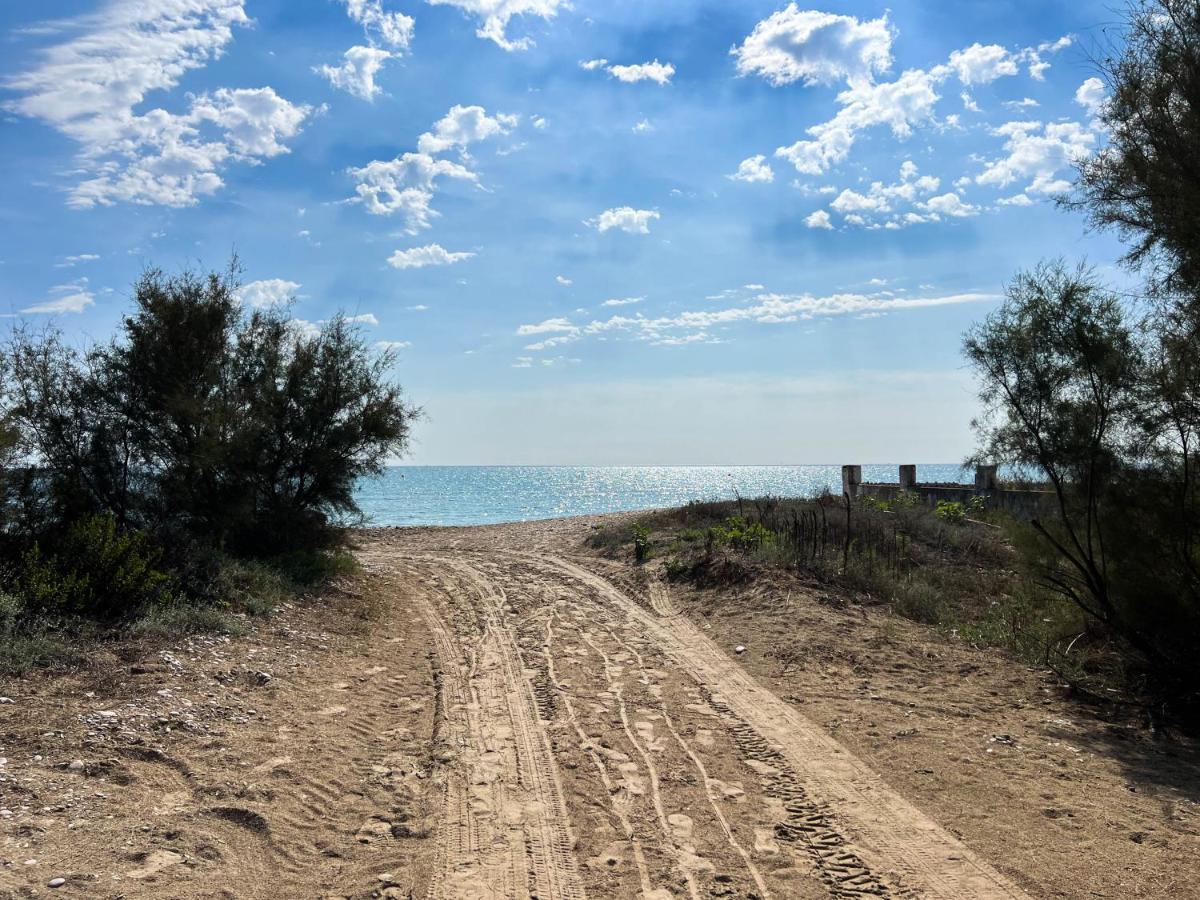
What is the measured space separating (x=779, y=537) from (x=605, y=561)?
420cm

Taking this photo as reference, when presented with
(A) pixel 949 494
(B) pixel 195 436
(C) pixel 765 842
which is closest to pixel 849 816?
(C) pixel 765 842

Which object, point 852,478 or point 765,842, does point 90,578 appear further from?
point 852,478

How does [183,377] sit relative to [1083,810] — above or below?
above

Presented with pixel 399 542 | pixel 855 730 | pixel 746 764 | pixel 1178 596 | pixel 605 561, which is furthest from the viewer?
pixel 399 542

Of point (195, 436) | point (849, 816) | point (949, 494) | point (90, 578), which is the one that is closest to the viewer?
point (849, 816)

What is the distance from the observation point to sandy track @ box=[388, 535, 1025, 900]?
4449mm

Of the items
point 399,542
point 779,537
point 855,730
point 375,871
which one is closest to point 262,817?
point 375,871

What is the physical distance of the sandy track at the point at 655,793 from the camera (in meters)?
4.45

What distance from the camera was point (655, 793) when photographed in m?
5.61

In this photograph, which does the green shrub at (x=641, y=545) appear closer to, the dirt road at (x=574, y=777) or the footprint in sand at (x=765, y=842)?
the dirt road at (x=574, y=777)

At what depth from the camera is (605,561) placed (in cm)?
1809

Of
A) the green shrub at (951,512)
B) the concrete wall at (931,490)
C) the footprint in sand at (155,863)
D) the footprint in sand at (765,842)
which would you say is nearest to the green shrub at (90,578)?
the footprint in sand at (155,863)

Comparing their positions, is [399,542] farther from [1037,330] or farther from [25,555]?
[1037,330]

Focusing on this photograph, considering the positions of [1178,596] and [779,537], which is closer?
[1178,596]
